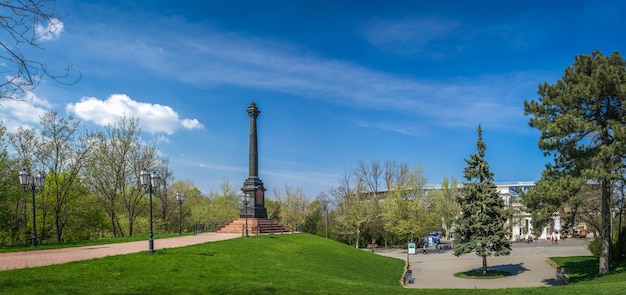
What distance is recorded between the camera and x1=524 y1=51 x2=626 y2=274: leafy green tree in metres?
19.9

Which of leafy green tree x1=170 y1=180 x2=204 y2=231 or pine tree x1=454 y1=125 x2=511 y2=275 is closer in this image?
pine tree x1=454 y1=125 x2=511 y2=275

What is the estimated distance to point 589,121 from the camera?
21.5 m

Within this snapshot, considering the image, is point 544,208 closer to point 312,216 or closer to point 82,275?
point 82,275

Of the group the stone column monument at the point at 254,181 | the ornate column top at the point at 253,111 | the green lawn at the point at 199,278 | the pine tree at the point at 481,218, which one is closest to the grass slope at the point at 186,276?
the green lawn at the point at 199,278

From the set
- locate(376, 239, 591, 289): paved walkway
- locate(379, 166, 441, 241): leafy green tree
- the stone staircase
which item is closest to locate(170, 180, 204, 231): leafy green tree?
the stone staircase

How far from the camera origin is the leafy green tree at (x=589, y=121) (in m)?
19.9

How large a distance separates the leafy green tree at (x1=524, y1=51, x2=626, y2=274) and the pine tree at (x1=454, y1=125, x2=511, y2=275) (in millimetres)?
5863

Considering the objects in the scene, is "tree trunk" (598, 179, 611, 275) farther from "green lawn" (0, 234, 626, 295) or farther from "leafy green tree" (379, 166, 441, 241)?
"leafy green tree" (379, 166, 441, 241)

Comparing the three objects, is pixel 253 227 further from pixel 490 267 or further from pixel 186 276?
pixel 186 276

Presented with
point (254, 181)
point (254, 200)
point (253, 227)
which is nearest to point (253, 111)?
point (254, 181)

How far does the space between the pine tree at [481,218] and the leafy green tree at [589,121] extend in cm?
586

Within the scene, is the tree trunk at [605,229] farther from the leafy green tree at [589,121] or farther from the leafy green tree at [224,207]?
the leafy green tree at [224,207]

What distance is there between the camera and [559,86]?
22.6 m

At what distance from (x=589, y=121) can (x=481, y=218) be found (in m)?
9.45
